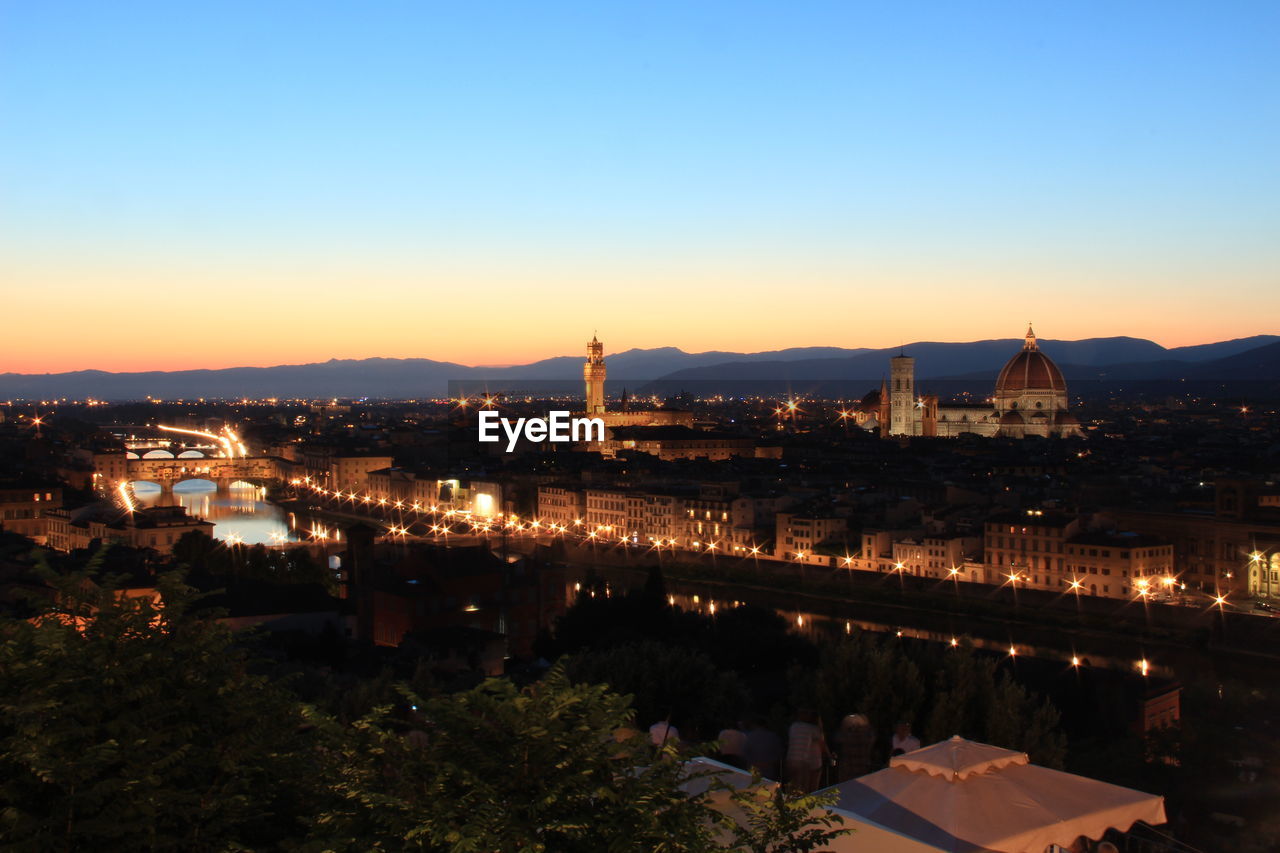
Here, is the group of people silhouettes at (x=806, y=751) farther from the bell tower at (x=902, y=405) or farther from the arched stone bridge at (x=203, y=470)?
the bell tower at (x=902, y=405)

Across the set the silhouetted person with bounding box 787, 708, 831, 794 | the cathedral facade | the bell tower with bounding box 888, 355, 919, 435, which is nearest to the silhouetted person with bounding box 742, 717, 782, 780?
the silhouetted person with bounding box 787, 708, 831, 794

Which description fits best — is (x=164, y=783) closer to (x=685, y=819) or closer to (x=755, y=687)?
(x=685, y=819)

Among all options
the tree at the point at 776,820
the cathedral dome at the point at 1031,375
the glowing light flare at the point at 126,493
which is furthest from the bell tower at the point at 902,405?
the tree at the point at 776,820

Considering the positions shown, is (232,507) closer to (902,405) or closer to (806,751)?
(902,405)

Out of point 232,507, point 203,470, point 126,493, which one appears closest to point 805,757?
point 232,507

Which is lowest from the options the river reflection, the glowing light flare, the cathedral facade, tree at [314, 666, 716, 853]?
the river reflection

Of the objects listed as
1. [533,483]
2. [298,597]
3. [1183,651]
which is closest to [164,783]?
[298,597]

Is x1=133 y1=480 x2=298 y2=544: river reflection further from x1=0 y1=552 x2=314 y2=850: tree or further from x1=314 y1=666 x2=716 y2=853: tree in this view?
A: x1=314 y1=666 x2=716 y2=853: tree
